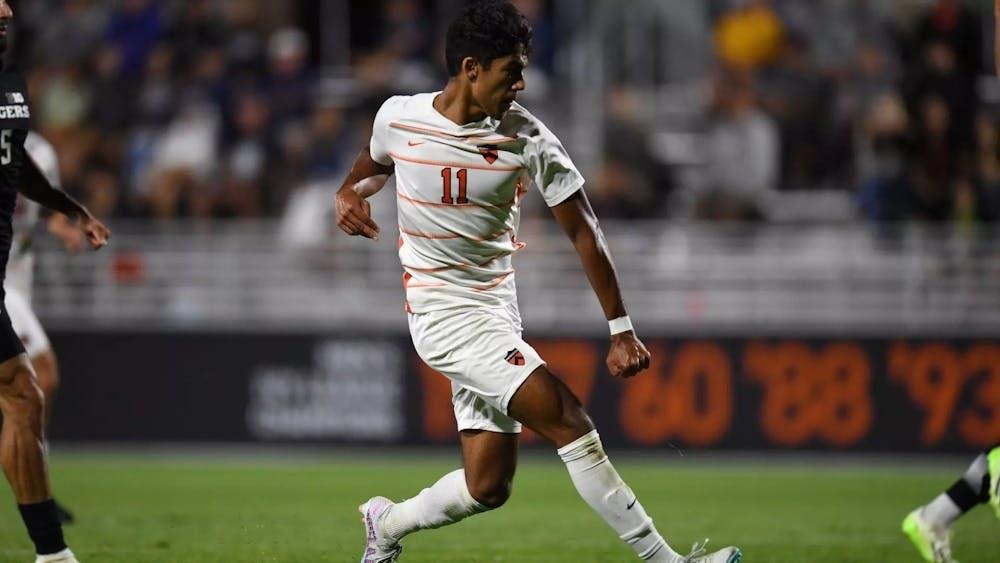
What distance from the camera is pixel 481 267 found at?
6902 mm

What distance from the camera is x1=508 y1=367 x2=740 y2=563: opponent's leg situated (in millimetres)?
6625

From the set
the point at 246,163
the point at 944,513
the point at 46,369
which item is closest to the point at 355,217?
the point at 944,513

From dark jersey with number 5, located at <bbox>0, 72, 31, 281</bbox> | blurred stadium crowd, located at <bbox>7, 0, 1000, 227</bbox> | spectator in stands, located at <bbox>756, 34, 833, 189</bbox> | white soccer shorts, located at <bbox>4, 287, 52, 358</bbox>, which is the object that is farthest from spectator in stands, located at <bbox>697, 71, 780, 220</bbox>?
dark jersey with number 5, located at <bbox>0, 72, 31, 281</bbox>

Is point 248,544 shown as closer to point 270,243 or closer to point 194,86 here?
point 270,243

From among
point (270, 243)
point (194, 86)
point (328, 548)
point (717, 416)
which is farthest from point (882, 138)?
point (328, 548)

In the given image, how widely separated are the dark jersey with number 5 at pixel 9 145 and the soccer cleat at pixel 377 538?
2036 mm

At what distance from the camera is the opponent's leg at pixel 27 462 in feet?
23.7

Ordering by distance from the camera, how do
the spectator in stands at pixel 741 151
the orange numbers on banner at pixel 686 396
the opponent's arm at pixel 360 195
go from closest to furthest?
→ the opponent's arm at pixel 360 195
the orange numbers on banner at pixel 686 396
the spectator in stands at pixel 741 151

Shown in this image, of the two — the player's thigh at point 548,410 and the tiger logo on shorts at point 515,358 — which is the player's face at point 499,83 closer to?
the tiger logo on shorts at point 515,358

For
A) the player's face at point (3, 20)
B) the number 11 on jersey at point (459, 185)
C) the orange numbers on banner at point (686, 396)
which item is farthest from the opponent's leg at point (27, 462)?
the orange numbers on banner at point (686, 396)

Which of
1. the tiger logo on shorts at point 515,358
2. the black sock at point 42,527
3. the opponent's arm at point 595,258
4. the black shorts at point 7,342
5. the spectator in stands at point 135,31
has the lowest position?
the black sock at point 42,527

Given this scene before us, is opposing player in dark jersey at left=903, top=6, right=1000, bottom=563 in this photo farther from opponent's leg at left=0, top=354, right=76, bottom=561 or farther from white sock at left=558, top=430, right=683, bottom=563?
opponent's leg at left=0, top=354, right=76, bottom=561

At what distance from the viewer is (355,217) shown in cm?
681

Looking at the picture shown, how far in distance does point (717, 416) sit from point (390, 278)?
383cm
